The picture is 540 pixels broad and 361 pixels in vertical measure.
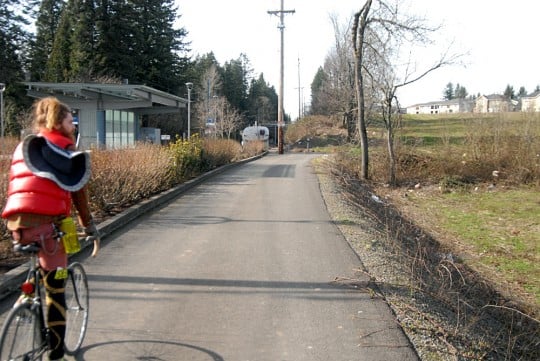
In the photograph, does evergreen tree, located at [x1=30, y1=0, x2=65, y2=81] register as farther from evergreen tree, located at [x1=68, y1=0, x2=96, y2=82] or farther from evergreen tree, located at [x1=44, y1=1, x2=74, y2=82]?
evergreen tree, located at [x1=68, y1=0, x2=96, y2=82]

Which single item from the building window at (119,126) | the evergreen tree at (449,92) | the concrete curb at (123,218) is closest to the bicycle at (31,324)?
the concrete curb at (123,218)

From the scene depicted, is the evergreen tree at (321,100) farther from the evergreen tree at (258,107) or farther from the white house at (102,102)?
the white house at (102,102)

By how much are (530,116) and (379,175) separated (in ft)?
23.2

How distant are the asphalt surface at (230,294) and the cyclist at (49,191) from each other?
0.81 metres

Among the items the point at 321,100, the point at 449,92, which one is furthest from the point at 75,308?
the point at 449,92

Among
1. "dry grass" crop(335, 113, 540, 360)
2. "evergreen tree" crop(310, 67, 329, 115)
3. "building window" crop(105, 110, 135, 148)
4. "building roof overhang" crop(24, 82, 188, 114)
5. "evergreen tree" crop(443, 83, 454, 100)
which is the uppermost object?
"evergreen tree" crop(443, 83, 454, 100)

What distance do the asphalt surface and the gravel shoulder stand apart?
21cm

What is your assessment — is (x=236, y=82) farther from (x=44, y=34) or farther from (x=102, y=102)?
(x=102, y=102)

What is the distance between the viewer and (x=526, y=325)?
721 cm

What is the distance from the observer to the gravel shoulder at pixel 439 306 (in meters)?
4.69

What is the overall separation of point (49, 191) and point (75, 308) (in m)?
1.20

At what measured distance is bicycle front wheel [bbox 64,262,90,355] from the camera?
12.9 ft

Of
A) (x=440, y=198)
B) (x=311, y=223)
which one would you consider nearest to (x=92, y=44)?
(x=440, y=198)

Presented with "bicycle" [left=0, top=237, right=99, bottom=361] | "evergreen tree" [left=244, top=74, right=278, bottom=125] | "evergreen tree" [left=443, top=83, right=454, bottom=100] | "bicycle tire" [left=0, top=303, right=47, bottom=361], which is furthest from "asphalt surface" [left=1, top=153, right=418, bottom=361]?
"evergreen tree" [left=443, top=83, right=454, bottom=100]
